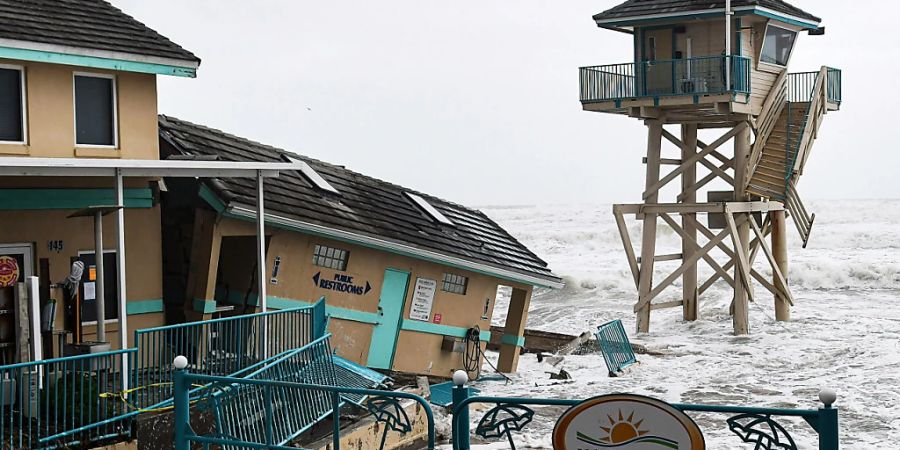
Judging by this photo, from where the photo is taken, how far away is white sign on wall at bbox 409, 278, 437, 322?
22438 millimetres

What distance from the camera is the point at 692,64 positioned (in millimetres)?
30484

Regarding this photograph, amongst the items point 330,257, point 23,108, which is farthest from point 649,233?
point 23,108

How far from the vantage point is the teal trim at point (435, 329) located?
73.5 feet

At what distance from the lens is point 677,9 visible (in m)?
30.7

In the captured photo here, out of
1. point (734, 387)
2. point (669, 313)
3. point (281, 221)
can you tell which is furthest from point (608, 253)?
point (281, 221)

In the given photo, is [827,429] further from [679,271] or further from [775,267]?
[775,267]

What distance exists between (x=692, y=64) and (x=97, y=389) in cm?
2089

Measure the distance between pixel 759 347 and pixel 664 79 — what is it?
24.0 ft

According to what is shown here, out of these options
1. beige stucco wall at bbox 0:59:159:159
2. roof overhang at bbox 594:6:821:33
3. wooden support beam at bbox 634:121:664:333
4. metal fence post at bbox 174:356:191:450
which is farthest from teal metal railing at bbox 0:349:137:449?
wooden support beam at bbox 634:121:664:333

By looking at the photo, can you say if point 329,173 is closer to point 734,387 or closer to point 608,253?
point 734,387

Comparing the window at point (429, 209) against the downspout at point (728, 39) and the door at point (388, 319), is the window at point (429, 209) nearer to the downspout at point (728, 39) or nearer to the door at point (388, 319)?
the door at point (388, 319)

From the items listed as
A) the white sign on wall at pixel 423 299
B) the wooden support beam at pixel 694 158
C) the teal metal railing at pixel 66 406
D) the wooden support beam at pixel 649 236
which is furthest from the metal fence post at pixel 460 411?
the wooden support beam at pixel 649 236

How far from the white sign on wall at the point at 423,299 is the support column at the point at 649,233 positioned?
1192 cm

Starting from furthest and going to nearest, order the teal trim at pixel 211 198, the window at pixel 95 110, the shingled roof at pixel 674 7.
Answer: the shingled roof at pixel 674 7, the teal trim at pixel 211 198, the window at pixel 95 110
